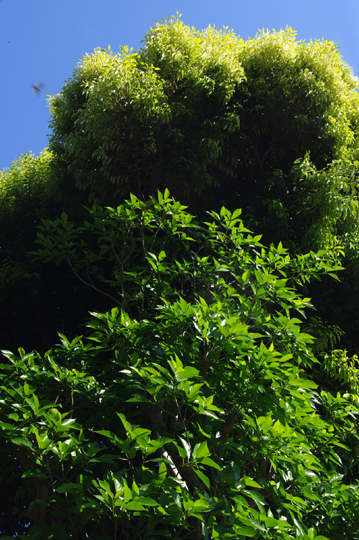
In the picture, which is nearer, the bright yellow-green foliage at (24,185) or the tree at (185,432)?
the tree at (185,432)

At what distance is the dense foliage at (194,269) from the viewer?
8.16 feet

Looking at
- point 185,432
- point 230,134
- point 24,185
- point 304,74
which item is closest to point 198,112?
point 230,134

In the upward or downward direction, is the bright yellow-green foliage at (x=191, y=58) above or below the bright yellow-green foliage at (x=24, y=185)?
above

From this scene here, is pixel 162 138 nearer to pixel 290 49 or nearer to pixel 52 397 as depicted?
pixel 290 49

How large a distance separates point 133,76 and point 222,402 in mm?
3624

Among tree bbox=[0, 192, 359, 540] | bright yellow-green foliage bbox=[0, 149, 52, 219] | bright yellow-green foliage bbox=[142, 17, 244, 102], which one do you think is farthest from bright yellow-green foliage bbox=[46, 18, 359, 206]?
tree bbox=[0, 192, 359, 540]

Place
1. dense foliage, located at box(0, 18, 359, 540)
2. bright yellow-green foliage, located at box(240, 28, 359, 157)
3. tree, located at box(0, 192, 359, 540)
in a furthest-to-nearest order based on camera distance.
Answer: bright yellow-green foliage, located at box(240, 28, 359, 157) → dense foliage, located at box(0, 18, 359, 540) → tree, located at box(0, 192, 359, 540)

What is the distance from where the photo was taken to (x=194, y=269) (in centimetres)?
359

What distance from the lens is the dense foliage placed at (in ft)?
8.16

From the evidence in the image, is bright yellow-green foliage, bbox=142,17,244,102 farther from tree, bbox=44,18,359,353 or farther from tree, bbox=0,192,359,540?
tree, bbox=0,192,359,540

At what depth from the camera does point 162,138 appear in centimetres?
509

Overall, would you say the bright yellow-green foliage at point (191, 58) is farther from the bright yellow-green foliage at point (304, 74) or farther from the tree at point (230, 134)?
the bright yellow-green foliage at point (304, 74)

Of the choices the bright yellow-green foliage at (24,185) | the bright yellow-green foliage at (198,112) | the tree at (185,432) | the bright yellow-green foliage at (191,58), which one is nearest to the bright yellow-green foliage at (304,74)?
the bright yellow-green foliage at (198,112)

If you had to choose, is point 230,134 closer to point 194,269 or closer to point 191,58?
point 191,58
